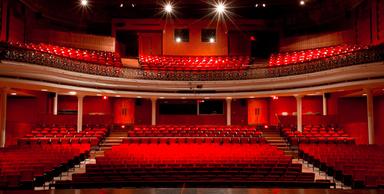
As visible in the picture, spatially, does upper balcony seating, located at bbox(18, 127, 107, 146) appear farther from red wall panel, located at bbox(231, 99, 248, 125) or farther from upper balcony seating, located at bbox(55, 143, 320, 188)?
red wall panel, located at bbox(231, 99, 248, 125)

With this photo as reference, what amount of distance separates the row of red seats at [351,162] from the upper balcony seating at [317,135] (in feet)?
3.74

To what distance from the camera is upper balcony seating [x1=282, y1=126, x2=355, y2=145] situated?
14438 millimetres

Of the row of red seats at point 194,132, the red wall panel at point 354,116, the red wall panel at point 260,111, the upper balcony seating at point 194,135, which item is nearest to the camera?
the upper balcony seating at point 194,135

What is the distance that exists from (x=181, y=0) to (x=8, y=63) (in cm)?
1078

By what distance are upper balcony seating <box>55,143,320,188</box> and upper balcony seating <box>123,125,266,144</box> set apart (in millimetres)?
2881

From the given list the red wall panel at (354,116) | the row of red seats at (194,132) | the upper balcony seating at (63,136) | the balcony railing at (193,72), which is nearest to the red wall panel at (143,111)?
the balcony railing at (193,72)

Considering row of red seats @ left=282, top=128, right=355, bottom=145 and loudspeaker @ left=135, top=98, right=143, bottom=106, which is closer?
row of red seats @ left=282, top=128, right=355, bottom=145

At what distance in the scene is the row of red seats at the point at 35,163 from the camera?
7414 mm

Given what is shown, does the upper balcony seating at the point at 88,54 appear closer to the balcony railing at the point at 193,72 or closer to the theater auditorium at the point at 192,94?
the theater auditorium at the point at 192,94

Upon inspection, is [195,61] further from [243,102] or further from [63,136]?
[63,136]

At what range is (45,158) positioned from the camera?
10133mm

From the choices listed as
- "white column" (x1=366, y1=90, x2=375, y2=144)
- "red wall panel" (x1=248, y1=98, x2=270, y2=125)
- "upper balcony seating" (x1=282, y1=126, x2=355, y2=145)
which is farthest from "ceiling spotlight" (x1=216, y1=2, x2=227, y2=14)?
"white column" (x1=366, y1=90, x2=375, y2=144)

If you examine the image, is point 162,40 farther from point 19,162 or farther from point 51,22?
point 19,162

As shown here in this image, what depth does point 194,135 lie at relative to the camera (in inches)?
623
